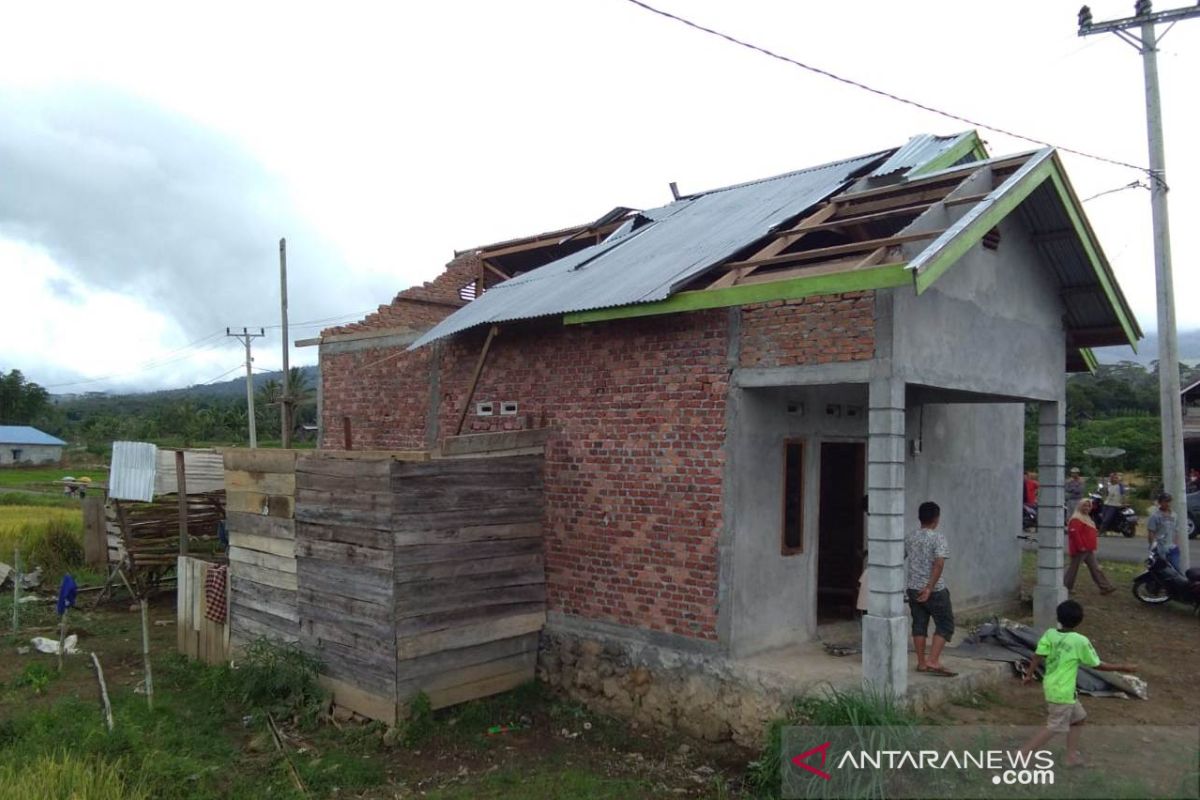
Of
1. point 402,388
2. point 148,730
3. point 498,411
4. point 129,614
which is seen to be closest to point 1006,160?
point 498,411

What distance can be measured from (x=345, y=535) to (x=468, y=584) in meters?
1.29

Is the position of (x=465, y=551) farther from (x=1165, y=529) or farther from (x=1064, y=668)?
(x=1165, y=529)

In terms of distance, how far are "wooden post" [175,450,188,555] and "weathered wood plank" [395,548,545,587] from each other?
5964 millimetres

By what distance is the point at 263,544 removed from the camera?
9.38m

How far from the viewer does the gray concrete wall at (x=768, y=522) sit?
7.59 m

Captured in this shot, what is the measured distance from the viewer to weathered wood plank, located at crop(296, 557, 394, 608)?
777 cm

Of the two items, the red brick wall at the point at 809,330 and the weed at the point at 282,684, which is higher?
the red brick wall at the point at 809,330

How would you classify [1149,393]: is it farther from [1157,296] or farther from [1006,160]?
[1006,160]

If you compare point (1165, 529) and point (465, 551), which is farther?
point (1165, 529)

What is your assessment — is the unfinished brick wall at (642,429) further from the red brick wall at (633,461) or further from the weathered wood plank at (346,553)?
the weathered wood plank at (346,553)

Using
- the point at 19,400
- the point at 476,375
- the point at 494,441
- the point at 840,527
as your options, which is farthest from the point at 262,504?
the point at 19,400

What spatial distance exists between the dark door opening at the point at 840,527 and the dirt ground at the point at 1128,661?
2393 millimetres

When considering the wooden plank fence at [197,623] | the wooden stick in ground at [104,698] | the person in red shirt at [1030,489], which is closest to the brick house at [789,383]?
the wooden plank fence at [197,623]

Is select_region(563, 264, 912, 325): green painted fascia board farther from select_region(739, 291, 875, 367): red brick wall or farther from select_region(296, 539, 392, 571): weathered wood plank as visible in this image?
select_region(296, 539, 392, 571): weathered wood plank
